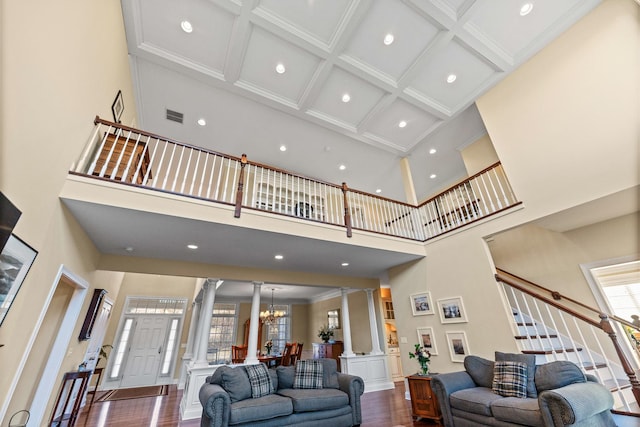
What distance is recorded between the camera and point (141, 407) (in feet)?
16.7

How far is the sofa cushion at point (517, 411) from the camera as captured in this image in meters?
2.55

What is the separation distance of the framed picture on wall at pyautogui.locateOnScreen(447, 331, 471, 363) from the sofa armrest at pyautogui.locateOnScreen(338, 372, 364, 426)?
6.36 ft

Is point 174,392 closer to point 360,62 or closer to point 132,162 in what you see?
point 132,162

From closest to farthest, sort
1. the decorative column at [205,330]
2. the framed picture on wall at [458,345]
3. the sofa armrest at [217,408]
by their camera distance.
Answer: the sofa armrest at [217,408]
the framed picture on wall at [458,345]
the decorative column at [205,330]

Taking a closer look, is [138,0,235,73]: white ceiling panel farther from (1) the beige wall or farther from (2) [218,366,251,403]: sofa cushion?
(2) [218,366,251,403]: sofa cushion

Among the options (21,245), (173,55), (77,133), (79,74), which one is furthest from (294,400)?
(173,55)

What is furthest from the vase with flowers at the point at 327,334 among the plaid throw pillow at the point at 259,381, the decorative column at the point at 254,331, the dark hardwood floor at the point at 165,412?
the plaid throw pillow at the point at 259,381

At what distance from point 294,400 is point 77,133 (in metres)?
4.16

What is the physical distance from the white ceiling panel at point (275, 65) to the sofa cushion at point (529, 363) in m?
5.38

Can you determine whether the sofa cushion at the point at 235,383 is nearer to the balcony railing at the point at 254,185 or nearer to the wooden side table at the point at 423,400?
the balcony railing at the point at 254,185

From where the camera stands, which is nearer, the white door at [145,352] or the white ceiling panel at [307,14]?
the white ceiling panel at [307,14]

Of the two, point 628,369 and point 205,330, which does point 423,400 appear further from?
point 205,330

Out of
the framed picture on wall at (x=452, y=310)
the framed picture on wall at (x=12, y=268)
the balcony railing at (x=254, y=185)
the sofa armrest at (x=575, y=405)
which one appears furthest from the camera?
the framed picture on wall at (x=452, y=310)

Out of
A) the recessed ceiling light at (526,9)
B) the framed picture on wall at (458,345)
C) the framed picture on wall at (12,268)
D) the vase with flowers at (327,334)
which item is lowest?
the framed picture on wall at (458,345)
